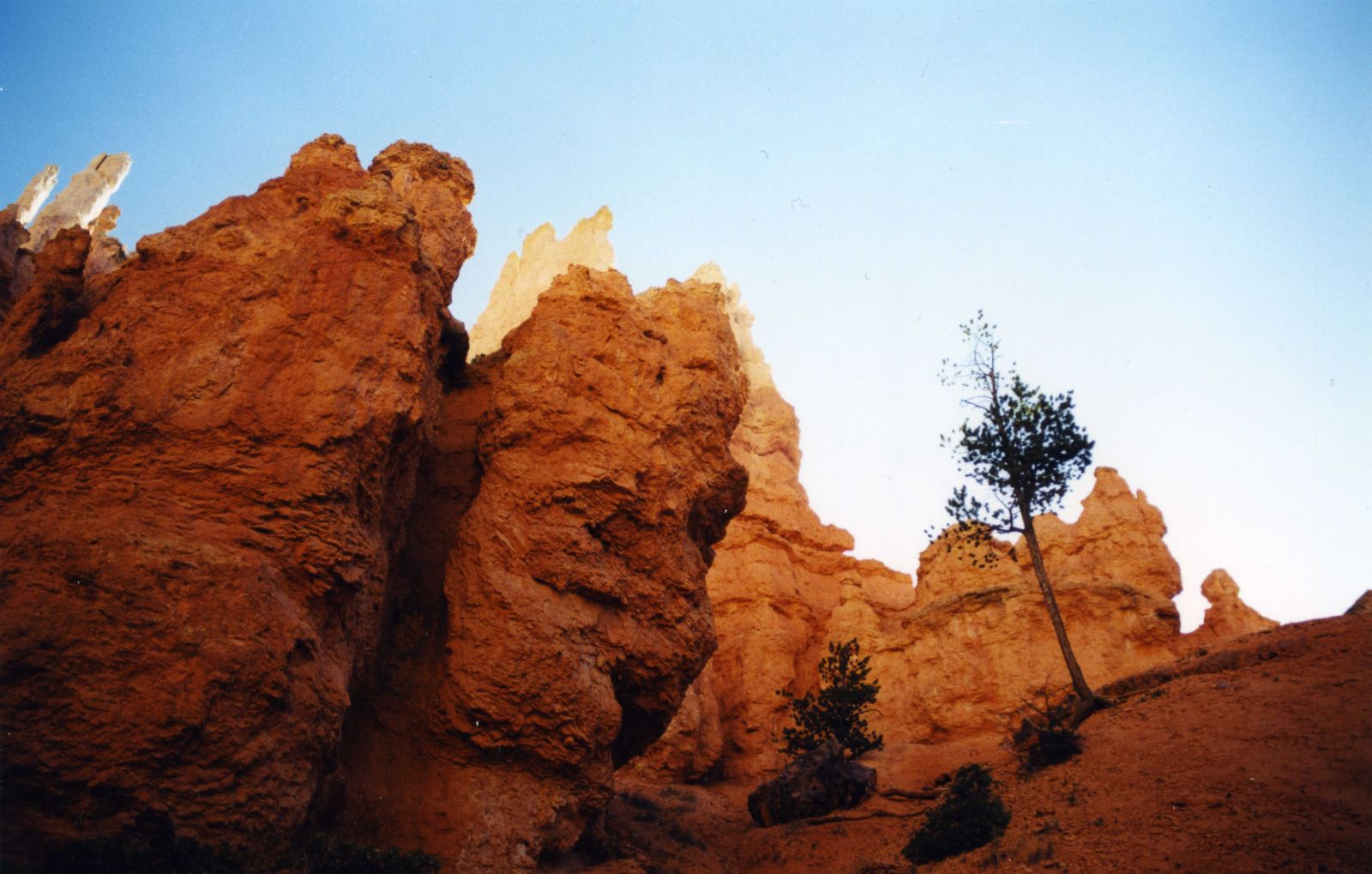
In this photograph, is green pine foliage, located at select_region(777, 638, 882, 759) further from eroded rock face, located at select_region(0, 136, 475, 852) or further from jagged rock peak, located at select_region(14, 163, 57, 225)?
jagged rock peak, located at select_region(14, 163, 57, 225)

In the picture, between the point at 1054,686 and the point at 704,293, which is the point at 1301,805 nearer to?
the point at 704,293

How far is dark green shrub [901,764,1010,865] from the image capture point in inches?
590

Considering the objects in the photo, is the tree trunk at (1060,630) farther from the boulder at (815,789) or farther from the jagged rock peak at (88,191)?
the jagged rock peak at (88,191)

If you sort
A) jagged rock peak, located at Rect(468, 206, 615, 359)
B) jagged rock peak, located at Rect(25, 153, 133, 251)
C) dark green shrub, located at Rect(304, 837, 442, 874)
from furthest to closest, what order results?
jagged rock peak, located at Rect(468, 206, 615, 359)
jagged rock peak, located at Rect(25, 153, 133, 251)
dark green shrub, located at Rect(304, 837, 442, 874)

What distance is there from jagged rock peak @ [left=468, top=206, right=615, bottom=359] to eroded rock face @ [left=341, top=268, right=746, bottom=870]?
211 ft

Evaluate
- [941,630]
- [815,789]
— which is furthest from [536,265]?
[815,789]

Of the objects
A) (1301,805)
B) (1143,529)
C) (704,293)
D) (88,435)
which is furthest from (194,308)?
(1143,529)

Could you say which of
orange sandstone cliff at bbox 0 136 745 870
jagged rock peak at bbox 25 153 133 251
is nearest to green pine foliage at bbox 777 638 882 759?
orange sandstone cliff at bbox 0 136 745 870

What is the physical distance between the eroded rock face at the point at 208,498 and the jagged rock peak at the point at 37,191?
92767 mm

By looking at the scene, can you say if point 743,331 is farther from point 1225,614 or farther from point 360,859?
point 360,859

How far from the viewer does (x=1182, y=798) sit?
13.1 m

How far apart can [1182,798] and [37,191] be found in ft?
381

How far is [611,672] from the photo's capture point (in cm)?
1662

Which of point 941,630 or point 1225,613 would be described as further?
point 1225,613
